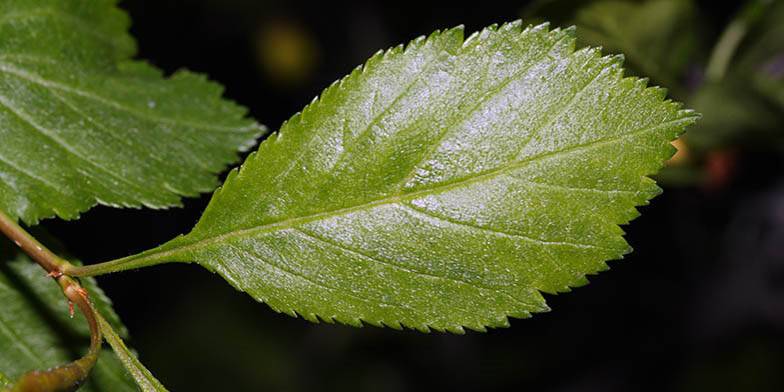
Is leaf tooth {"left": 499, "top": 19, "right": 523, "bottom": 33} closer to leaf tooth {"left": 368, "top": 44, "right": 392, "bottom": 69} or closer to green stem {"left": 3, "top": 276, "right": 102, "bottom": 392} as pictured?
leaf tooth {"left": 368, "top": 44, "right": 392, "bottom": 69}

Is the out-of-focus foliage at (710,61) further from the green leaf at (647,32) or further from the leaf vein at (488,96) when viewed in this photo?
the leaf vein at (488,96)

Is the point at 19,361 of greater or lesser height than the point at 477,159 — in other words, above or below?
below

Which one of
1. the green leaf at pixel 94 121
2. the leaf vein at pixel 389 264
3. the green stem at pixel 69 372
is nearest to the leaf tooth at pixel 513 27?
the leaf vein at pixel 389 264

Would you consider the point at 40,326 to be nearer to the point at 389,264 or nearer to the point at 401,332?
the point at 389,264

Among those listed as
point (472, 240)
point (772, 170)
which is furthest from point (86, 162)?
point (772, 170)

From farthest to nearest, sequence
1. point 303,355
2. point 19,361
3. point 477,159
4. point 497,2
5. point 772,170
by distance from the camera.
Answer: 1. point 303,355
2. point 497,2
3. point 772,170
4. point 19,361
5. point 477,159

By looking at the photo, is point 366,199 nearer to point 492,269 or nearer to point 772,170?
point 492,269

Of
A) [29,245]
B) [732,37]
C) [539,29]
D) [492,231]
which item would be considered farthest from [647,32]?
[29,245]
